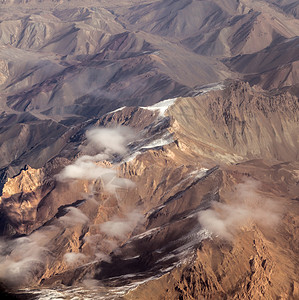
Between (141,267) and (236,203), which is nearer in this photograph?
(141,267)

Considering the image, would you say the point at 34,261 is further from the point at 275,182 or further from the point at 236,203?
the point at 275,182

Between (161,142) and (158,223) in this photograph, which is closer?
(158,223)

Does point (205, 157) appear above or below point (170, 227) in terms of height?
below

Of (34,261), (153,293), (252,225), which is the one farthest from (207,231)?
(34,261)

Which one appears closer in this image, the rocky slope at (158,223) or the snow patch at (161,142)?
the rocky slope at (158,223)

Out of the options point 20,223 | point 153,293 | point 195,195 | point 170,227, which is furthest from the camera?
point 20,223

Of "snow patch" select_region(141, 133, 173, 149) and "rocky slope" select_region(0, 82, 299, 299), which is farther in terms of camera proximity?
"snow patch" select_region(141, 133, 173, 149)

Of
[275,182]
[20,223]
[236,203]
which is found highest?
[236,203]

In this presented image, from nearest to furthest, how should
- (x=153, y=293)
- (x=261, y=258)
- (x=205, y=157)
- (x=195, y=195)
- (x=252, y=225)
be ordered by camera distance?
(x=153, y=293)
(x=261, y=258)
(x=252, y=225)
(x=195, y=195)
(x=205, y=157)

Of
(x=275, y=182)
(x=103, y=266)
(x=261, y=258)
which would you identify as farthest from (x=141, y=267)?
(x=275, y=182)

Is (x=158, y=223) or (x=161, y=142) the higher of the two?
(x=158, y=223)
